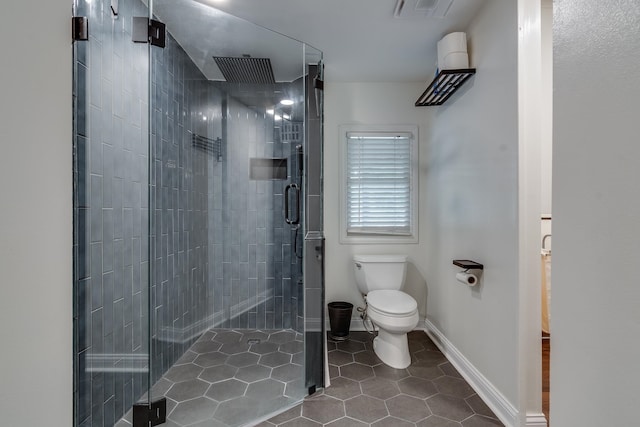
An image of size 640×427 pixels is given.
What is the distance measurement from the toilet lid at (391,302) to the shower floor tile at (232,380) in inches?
26.7

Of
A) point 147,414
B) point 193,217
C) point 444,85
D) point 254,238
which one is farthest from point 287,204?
point 444,85

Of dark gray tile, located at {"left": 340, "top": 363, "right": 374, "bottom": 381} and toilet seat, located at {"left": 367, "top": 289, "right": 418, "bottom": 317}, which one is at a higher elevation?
toilet seat, located at {"left": 367, "top": 289, "right": 418, "bottom": 317}

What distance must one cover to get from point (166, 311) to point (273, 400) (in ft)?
2.72

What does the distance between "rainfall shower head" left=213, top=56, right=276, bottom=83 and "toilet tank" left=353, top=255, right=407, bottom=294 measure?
174cm

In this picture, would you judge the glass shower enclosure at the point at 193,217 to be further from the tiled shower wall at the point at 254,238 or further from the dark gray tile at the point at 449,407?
→ the dark gray tile at the point at 449,407

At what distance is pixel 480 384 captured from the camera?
1896mm

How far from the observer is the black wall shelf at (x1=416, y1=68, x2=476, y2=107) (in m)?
2.02

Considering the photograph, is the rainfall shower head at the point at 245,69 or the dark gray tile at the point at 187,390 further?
the rainfall shower head at the point at 245,69

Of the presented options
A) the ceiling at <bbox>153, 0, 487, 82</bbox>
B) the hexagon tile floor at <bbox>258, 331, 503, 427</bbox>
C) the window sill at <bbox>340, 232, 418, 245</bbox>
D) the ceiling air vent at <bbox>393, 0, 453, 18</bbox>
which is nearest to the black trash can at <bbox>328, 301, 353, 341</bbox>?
the hexagon tile floor at <bbox>258, 331, 503, 427</bbox>

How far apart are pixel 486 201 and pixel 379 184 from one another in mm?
1258

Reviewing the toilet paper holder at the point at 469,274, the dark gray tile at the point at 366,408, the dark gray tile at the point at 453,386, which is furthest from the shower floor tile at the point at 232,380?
the toilet paper holder at the point at 469,274

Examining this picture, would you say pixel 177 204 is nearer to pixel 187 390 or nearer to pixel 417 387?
pixel 187 390

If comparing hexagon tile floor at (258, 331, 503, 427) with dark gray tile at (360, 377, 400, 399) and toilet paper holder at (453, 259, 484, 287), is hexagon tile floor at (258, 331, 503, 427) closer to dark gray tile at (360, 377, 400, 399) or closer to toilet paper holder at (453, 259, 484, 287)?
dark gray tile at (360, 377, 400, 399)

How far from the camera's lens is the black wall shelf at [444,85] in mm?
2020
